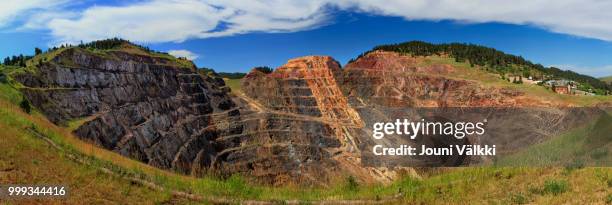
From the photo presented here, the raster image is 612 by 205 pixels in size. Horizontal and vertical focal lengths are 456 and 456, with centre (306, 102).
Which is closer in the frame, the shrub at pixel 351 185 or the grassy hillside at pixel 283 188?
the grassy hillside at pixel 283 188

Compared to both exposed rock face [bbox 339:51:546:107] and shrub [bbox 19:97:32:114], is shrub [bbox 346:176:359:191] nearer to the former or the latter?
shrub [bbox 19:97:32:114]

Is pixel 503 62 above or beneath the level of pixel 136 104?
above

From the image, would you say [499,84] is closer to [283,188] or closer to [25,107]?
[25,107]

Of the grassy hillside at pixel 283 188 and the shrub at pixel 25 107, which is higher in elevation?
the shrub at pixel 25 107

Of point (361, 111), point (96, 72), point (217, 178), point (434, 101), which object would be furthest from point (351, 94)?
point (217, 178)

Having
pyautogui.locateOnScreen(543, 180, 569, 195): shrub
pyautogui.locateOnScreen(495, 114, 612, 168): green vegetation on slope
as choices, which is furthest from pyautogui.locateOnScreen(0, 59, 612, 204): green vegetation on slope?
pyautogui.locateOnScreen(495, 114, 612, 168): green vegetation on slope

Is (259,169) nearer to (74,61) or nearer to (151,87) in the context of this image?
(151,87)

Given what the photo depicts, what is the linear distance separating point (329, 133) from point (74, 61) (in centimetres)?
7635

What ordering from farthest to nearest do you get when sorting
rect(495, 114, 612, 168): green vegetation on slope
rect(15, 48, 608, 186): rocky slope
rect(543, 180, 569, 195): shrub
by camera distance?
rect(15, 48, 608, 186): rocky slope, rect(495, 114, 612, 168): green vegetation on slope, rect(543, 180, 569, 195): shrub

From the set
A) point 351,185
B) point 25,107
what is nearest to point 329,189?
point 351,185

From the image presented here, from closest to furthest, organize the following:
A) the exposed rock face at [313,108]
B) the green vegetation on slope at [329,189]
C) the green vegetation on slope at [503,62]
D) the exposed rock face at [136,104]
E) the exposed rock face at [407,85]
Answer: the green vegetation on slope at [329,189], the exposed rock face at [136,104], the exposed rock face at [313,108], the exposed rock face at [407,85], the green vegetation on slope at [503,62]

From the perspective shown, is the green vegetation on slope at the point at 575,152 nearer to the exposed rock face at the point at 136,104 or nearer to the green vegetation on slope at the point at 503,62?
the exposed rock face at the point at 136,104

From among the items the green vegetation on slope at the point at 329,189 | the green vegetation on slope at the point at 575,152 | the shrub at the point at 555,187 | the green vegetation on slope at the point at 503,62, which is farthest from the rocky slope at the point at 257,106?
the shrub at the point at 555,187

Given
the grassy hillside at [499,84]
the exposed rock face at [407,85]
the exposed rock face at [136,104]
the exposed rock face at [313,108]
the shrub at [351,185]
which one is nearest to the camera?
the shrub at [351,185]
